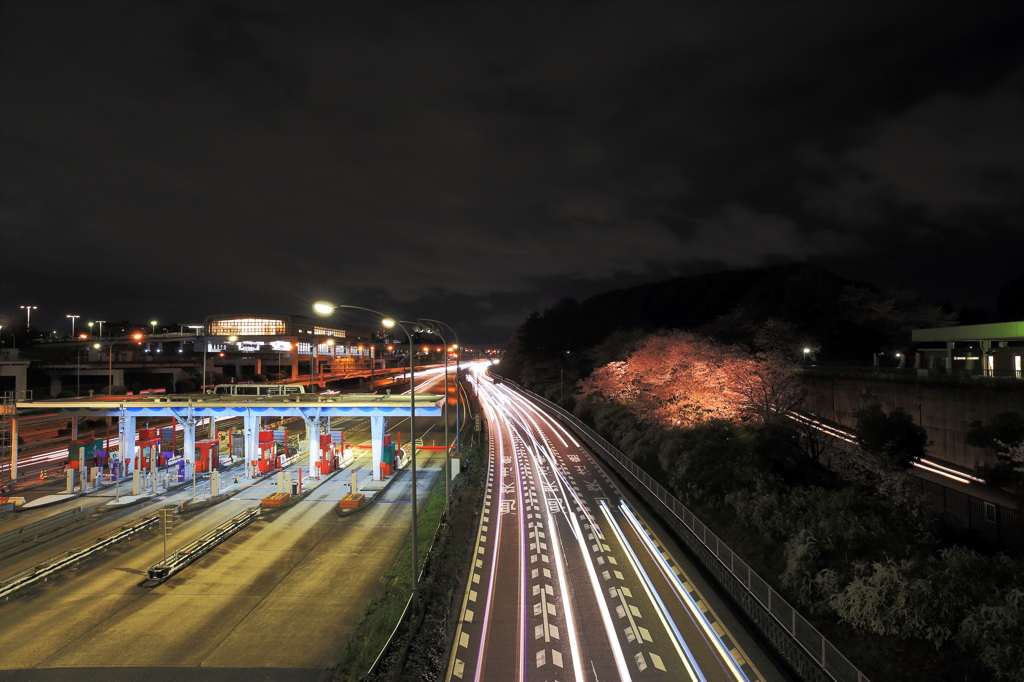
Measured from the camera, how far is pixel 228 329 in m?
122

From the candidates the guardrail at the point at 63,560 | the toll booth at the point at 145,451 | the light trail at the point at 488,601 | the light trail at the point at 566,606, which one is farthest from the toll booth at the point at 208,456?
the light trail at the point at 566,606

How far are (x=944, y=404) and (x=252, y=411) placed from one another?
3772 cm

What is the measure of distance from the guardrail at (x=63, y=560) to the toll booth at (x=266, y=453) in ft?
29.7

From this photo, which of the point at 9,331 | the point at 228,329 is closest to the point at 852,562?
the point at 9,331

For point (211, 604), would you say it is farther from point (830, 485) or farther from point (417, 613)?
point (830, 485)

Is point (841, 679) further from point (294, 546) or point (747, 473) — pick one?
point (294, 546)

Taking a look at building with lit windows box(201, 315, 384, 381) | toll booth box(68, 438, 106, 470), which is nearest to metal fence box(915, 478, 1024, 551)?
toll booth box(68, 438, 106, 470)

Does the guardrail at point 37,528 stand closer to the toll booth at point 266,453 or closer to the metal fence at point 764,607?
the toll booth at point 266,453

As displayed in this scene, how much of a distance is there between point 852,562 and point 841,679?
4667 millimetres

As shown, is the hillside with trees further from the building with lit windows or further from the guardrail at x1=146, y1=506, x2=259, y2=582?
the building with lit windows

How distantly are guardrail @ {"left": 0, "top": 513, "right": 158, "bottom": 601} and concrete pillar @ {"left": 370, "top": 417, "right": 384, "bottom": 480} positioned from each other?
10809 millimetres

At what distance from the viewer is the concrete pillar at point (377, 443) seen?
2955 cm

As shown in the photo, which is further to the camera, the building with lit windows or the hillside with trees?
the building with lit windows

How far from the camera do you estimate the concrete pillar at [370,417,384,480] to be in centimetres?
→ 2955
